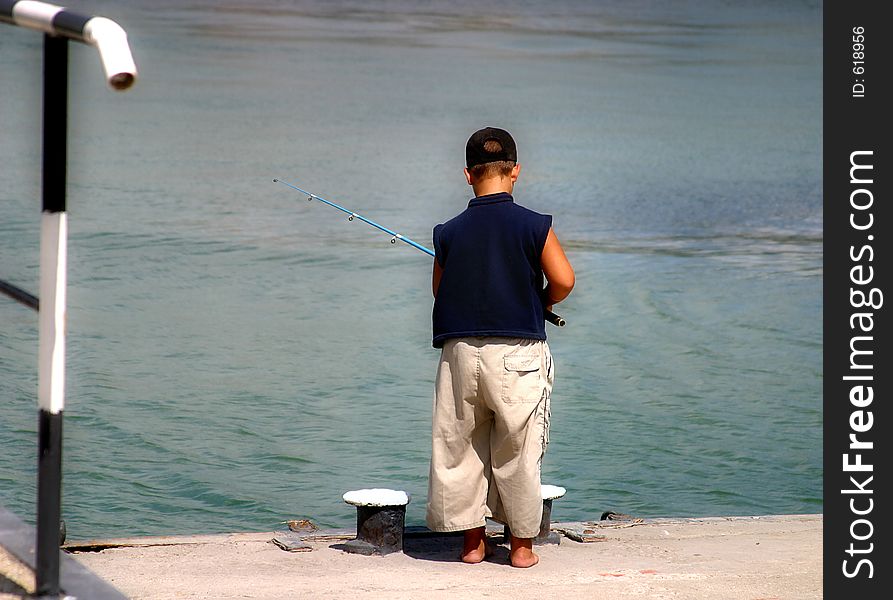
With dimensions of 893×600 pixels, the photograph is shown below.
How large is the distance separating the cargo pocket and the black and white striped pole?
1348 mm

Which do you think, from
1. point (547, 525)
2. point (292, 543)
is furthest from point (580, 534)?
point (292, 543)

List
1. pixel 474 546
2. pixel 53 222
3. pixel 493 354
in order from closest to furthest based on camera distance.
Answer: pixel 53 222 → pixel 493 354 → pixel 474 546

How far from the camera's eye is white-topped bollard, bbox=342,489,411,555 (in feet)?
13.0

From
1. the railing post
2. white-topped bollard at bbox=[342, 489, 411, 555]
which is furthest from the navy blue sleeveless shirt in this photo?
the railing post

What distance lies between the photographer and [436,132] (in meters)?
16.2

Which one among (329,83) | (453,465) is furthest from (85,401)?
(329,83)

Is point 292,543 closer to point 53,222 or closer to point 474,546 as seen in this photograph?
point 474,546

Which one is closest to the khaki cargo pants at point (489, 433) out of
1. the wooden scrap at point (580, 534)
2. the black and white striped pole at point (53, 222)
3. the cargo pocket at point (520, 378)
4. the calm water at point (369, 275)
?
the cargo pocket at point (520, 378)

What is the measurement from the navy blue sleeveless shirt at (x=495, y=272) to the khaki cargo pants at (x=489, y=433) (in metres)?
0.04

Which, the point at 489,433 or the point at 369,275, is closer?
the point at 489,433

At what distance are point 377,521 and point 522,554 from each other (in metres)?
0.41

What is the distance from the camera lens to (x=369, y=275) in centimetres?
972

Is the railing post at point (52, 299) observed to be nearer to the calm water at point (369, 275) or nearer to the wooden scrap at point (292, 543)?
the wooden scrap at point (292, 543)

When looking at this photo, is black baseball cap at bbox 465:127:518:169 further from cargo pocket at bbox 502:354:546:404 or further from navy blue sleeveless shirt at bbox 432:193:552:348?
cargo pocket at bbox 502:354:546:404
